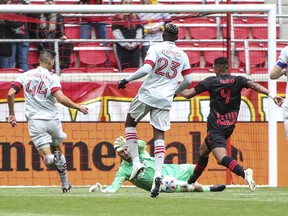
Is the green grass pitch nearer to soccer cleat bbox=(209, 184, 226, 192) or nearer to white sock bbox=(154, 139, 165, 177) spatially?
white sock bbox=(154, 139, 165, 177)

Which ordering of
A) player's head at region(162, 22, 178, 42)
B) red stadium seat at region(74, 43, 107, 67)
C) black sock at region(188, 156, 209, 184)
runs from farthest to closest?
red stadium seat at region(74, 43, 107, 67), black sock at region(188, 156, 209, 184), player's head at region(162, 22, 178, 42)

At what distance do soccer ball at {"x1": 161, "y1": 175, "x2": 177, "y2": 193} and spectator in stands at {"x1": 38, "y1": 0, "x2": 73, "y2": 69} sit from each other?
4673 millimetres

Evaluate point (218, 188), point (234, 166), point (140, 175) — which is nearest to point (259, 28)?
point (218, 188)

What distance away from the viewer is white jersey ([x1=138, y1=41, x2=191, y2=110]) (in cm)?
1265

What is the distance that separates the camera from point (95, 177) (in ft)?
57.6

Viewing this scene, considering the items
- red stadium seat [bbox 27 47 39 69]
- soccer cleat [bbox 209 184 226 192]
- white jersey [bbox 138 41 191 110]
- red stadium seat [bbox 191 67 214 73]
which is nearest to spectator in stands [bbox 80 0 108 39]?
red stadium seat [bbox 27 47 39 69]

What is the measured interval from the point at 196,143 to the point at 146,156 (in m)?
3.67

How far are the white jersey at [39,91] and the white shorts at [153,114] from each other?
1.48m

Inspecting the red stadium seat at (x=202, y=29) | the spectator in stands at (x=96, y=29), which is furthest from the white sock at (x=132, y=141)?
the red stadium seat at (x=202, y=29)

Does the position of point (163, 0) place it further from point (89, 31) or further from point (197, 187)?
point (197, 187)

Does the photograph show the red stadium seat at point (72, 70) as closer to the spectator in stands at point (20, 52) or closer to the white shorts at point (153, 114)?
the spectator in stands at point (20, 52)

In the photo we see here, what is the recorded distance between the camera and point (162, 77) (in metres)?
12.8

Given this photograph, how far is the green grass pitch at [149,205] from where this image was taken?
1015cm

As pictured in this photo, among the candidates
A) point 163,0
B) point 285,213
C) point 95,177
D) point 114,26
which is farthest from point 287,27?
point 285,213
